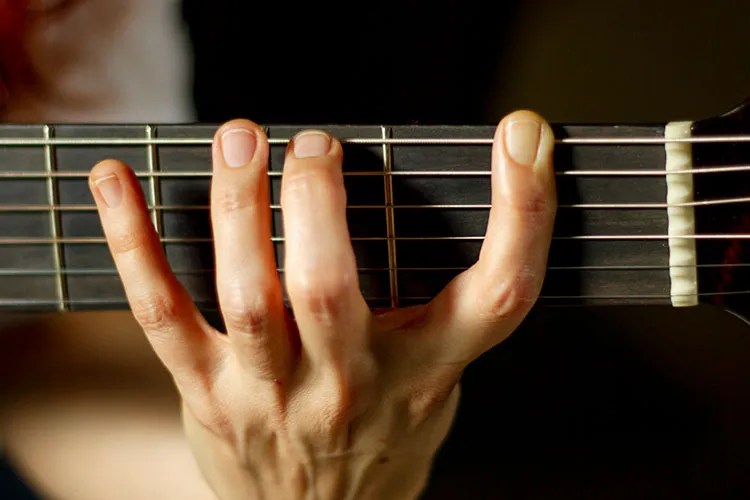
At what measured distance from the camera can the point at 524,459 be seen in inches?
29.3

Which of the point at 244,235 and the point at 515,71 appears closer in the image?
the point at 244,235

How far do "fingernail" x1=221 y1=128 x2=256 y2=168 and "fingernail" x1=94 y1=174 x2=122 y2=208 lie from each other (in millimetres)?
95

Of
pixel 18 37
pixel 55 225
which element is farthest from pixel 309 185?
pixel 18 37

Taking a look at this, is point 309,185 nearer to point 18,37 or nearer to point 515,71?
point 515,71

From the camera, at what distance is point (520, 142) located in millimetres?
498

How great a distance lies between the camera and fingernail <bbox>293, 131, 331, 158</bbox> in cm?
49

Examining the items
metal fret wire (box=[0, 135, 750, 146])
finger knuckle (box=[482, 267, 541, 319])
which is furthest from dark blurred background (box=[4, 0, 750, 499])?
finger knuckle (box=[482, 267, 541, 319])

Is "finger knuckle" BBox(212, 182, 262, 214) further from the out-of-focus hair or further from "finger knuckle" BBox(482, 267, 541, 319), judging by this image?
the out-of-focus hair

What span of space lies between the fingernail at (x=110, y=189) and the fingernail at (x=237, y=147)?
0.09m

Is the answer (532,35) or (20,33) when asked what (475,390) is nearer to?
(532,35)

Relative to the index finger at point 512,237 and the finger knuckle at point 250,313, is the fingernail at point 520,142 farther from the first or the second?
the finger knuckle at point 250,313

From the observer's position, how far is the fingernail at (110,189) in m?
0.51

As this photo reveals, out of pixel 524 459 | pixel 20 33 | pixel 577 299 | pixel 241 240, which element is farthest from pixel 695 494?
pixel 20 33

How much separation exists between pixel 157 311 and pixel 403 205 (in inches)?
8.8
